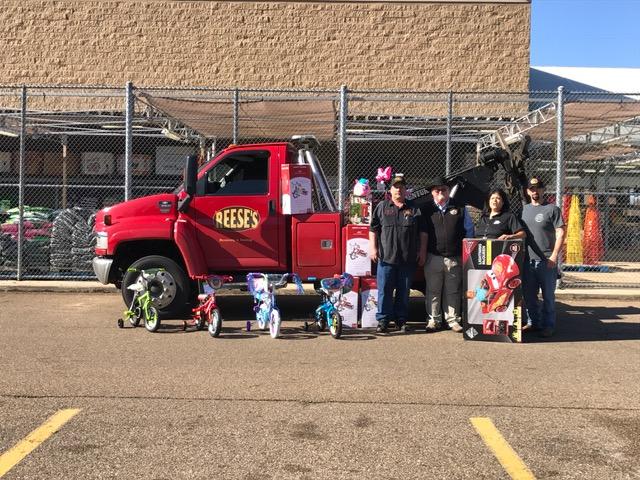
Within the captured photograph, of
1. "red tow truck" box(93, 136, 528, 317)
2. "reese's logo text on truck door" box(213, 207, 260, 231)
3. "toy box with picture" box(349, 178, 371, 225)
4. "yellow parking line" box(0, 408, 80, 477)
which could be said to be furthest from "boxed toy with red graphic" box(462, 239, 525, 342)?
"yellow parking line" box(0, 408, 80, 477)

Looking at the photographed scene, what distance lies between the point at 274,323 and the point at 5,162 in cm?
1842

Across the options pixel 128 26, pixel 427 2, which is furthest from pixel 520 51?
pixel 128 26

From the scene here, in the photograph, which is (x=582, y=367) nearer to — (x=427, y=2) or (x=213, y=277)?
(x=213, y=277)

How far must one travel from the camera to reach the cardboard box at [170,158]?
66.6 ft

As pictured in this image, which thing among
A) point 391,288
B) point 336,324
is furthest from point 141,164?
point 336,324

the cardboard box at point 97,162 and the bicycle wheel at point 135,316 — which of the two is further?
the cardboard box at point 97,162

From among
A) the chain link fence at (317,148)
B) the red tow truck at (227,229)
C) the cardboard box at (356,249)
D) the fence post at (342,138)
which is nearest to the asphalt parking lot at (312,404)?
the red tow truck at (227,229)

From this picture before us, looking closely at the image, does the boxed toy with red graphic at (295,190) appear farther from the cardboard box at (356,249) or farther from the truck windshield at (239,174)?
the cardboard box at (356,249)

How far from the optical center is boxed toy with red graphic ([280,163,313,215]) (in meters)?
7.89

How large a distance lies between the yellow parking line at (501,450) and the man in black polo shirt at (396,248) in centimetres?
325

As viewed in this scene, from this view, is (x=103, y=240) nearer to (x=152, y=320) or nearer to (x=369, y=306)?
(x=152, y=320)

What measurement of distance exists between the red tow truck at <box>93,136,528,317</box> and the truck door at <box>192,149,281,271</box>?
0.5 inches

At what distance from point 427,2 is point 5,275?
1585 cm

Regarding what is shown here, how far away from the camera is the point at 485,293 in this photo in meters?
7.30
